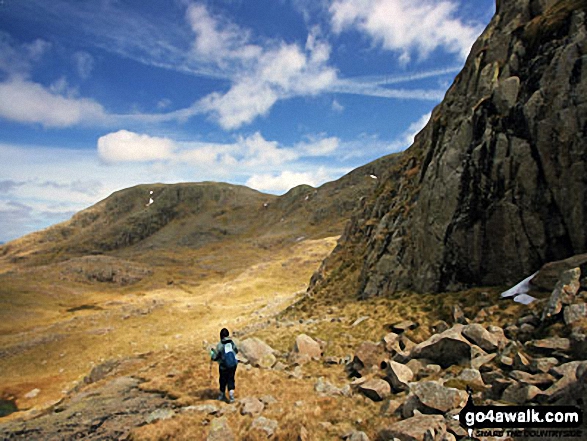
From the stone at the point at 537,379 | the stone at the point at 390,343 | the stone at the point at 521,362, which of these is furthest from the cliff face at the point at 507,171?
the stone at the point at 537,379

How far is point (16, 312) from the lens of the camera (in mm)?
50062

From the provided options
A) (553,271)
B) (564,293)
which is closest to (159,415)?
(564,293)

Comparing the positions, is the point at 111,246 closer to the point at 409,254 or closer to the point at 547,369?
the point at 409,254

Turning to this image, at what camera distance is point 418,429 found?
7.52 metres

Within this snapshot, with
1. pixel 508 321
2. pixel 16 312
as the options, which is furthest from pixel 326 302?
pixel 16 312

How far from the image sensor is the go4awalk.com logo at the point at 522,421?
621 cm

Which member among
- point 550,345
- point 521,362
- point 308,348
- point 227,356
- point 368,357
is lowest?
point 308,348

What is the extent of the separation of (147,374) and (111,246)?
A: 504ft

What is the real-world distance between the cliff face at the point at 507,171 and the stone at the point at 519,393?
10133 mm

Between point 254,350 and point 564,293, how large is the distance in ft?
47.0

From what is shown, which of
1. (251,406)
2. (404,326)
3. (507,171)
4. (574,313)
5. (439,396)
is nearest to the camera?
(439,396)

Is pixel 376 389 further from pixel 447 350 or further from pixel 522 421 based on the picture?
pixel 522 421

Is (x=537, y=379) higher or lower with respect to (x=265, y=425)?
higher

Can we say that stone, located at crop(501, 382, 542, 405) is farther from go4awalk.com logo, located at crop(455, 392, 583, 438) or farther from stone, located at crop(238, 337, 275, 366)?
stone, located at crop(238, 337, 275, 366)
